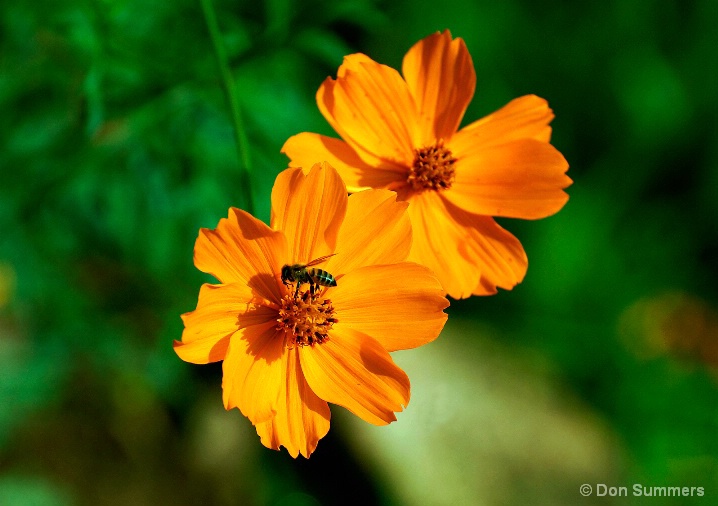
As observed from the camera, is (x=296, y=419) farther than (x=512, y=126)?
No

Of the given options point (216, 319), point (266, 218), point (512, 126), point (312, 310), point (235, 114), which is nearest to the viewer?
point (216, 319)

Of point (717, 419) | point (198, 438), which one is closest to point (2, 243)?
point (198, 438)

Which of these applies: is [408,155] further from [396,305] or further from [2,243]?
[2,243]

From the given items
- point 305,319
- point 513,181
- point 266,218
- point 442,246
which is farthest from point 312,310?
point 266,218

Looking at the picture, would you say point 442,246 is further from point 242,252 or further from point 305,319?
point 242,252

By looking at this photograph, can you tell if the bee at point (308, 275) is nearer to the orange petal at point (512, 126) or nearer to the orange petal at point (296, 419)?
the orange petal at point (296, 419)

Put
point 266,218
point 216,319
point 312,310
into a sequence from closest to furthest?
point 216,319 → point 312,310 → point 266,218

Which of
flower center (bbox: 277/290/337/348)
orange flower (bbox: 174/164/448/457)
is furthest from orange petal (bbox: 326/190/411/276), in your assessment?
flower center (bbox: 277/290/337/348)
